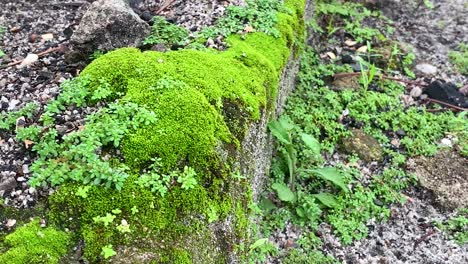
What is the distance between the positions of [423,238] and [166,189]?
2.67 m

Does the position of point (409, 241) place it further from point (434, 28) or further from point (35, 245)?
point (434, 28)

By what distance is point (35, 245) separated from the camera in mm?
2688

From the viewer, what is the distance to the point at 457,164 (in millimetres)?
5055

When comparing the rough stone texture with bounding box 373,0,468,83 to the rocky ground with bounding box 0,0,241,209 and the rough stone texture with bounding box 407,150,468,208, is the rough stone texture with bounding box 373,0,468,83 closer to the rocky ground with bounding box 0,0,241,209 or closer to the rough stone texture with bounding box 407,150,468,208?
the rough stone texture with bounding box 407,150,468,208

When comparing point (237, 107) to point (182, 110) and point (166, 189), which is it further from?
point (166, 189)

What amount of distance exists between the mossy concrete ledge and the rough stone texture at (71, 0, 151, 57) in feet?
1.48

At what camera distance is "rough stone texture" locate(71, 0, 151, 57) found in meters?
4.17

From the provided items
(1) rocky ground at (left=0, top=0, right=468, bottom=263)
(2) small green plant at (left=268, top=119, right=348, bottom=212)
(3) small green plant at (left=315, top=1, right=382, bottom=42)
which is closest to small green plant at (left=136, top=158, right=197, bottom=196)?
(1) rocky ground at (left=0, top=0, right=468, bottom=263)

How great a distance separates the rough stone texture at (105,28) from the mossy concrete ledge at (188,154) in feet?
1.48

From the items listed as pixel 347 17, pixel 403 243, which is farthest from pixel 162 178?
pixel 347 17

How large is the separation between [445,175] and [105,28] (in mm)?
3584

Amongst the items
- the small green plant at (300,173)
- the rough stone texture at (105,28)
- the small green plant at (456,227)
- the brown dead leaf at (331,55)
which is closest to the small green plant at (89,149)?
the rough stone texture at (105,28)

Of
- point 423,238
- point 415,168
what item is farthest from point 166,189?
point 415,168

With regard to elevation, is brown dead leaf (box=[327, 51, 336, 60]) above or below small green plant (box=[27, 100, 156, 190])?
below
